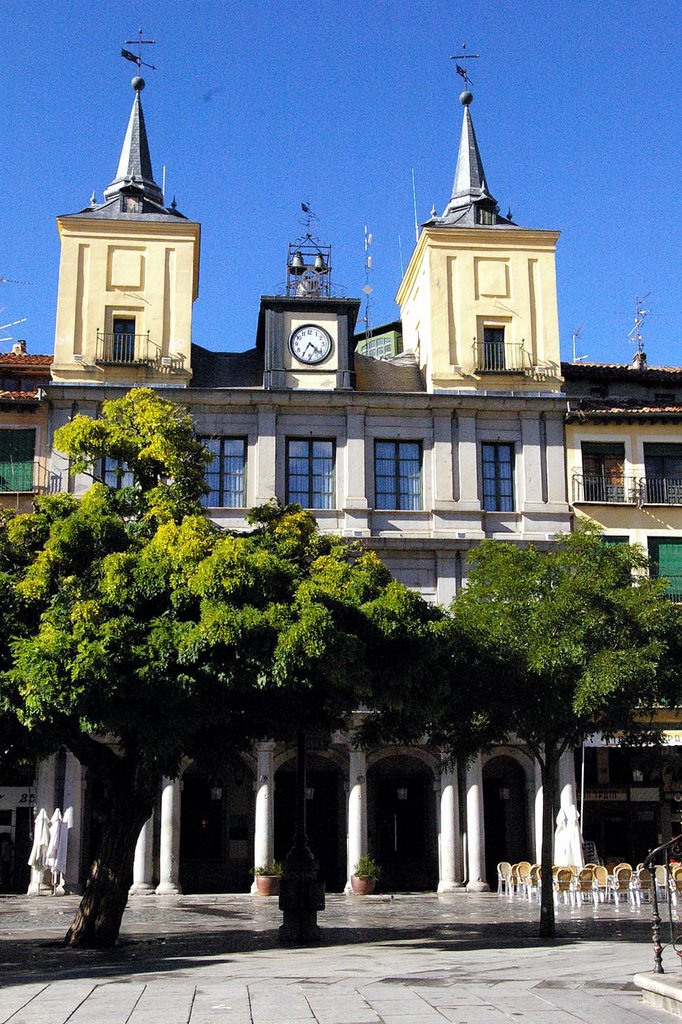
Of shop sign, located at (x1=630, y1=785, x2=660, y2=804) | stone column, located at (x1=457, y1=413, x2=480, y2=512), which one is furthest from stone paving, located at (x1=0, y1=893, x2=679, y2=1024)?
stone column, located at (x1=457, y1=413, x2=480, y2=512)

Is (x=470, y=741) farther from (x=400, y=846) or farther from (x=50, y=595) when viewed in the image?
(x=400, y=846)

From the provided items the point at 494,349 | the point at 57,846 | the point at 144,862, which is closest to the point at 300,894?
the point at 57,846

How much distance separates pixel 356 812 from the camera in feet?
109

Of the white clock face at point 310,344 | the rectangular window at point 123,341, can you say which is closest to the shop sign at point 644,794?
the white clock face at point 310,344

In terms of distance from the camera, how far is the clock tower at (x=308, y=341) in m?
35.8

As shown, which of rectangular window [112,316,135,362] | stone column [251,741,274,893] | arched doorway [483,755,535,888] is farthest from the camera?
arched doorway [483,755,535,888]

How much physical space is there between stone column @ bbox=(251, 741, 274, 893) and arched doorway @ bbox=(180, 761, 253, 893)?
0.87m

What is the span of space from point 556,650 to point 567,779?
14.1 m

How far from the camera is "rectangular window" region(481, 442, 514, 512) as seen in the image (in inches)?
1391

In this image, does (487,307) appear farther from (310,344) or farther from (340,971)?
(340,971)

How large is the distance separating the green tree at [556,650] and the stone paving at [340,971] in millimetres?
2721

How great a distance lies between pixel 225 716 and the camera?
18.1 m

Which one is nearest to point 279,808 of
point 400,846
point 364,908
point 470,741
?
point 400,846

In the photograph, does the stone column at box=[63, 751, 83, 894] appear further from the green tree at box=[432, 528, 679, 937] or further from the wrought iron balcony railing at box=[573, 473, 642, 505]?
the wrought iron balcony railing at box=[573, 473, 642, 505]
